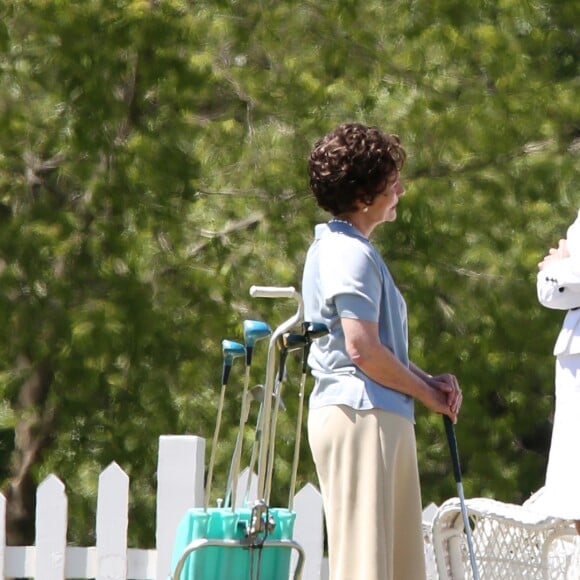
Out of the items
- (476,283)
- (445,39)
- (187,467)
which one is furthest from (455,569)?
(445,39)

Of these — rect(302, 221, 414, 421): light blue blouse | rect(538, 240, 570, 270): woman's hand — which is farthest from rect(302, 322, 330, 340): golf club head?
rect(538, 240, 570, 270): woman's hand

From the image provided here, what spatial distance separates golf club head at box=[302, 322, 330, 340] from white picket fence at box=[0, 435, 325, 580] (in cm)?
163

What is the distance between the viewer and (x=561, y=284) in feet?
14.0

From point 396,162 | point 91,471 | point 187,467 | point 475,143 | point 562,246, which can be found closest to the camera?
point 396,162

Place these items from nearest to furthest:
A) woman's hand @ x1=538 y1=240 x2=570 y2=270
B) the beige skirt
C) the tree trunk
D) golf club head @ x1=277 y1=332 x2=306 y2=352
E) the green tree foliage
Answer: the beige skirt < golf club head @ x1=277 y1=332 x2=306 y2=352 < woman's hand @ x1=538 y1=240 x2=570 y2=270 < the green tree foliage < the tree trunk

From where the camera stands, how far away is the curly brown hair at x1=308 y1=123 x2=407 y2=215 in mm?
3258

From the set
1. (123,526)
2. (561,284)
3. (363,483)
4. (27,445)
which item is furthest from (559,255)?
(27,445)

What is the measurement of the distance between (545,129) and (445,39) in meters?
0.60

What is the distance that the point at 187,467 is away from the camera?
4.78 metres

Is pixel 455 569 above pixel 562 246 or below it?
below

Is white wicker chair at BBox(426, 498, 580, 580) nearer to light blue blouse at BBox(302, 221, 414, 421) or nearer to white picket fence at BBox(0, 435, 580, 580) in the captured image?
white picket fence at BBox(0, 435, 580, 580)

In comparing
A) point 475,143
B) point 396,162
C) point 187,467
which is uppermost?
point 475,143

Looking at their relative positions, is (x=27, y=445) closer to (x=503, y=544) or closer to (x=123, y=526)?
(x=123, y=526)

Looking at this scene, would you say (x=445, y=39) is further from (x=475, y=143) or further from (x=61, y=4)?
(x=61, y=4)
